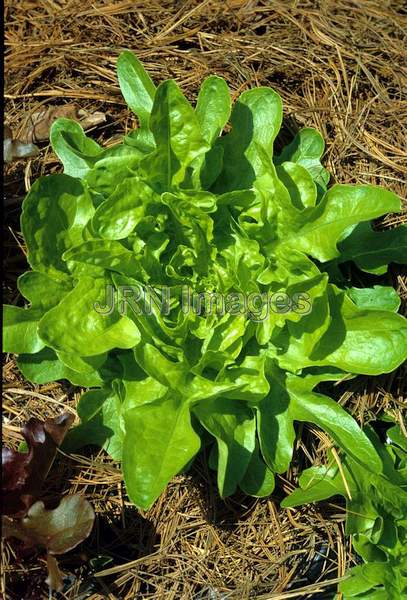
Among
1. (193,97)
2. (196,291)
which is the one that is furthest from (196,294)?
(193,97)

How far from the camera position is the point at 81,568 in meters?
2.50

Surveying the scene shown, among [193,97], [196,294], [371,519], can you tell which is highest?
[193,97]

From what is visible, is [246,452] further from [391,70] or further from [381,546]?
[391,70]

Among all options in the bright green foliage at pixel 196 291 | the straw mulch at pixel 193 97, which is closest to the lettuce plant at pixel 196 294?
the bright green foliage at pixel 196 291

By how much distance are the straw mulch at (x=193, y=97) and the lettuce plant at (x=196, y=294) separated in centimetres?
20

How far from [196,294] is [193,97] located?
0.89m

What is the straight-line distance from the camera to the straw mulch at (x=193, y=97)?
2.54 metres

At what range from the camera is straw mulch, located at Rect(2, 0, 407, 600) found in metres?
2.54

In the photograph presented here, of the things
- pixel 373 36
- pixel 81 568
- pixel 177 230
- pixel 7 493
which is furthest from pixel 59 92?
pixel 81 568

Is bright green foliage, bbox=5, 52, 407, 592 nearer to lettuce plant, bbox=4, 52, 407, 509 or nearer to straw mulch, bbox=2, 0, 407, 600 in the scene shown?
lettuce plant, bbox=4, 52, 407, 509

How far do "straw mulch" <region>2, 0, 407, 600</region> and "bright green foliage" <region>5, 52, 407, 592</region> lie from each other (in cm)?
20

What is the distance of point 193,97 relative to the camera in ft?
9.49

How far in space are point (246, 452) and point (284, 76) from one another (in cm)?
151

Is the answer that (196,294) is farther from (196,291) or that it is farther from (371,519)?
(371,519)
